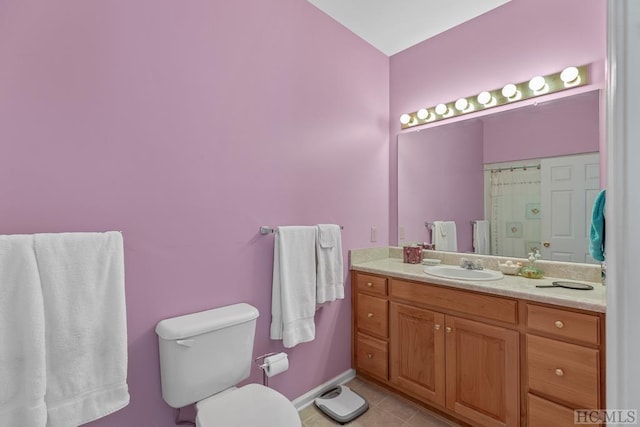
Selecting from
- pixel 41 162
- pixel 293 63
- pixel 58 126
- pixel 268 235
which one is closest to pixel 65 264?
pixel 41 162

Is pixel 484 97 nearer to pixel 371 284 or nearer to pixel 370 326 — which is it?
pixel 371 284

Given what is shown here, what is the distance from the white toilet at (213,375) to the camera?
1.22 metres

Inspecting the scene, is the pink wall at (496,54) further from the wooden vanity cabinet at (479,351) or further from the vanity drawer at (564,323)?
the vanity drawer at (564,323)

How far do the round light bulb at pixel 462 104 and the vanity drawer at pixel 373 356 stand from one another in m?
1.83

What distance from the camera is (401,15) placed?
7.05ft

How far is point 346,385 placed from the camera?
222 centimetres

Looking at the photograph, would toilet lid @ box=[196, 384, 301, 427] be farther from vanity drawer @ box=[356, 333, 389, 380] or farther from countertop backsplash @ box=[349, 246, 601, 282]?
countertop backsplash @ box=[349, 246, 601, 282]

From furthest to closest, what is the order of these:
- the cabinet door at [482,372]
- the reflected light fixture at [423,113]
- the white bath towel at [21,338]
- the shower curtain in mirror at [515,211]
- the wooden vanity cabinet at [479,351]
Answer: the reflected light fixture at [423,113] < the shower curtain in mirror at [515,211] < the cabinet door at [482,372] < the wooden vanity cabinet at [479,351] < the white bath towel at [21,338]

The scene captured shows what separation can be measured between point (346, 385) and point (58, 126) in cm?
229

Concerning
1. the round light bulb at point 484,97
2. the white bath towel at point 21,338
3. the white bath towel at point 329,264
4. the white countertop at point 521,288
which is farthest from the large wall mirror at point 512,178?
the white bath towel at point 21,338

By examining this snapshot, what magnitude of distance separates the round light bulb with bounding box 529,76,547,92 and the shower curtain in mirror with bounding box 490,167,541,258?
509 mm

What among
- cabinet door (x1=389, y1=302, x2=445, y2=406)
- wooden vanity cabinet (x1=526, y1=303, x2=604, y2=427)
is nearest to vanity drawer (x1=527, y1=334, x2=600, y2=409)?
wooden vanity cabinet (x1=526, y1=303, x2=604, y2=427)

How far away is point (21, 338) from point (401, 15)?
106 inches

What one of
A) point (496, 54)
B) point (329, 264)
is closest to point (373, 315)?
point (329, 264)
